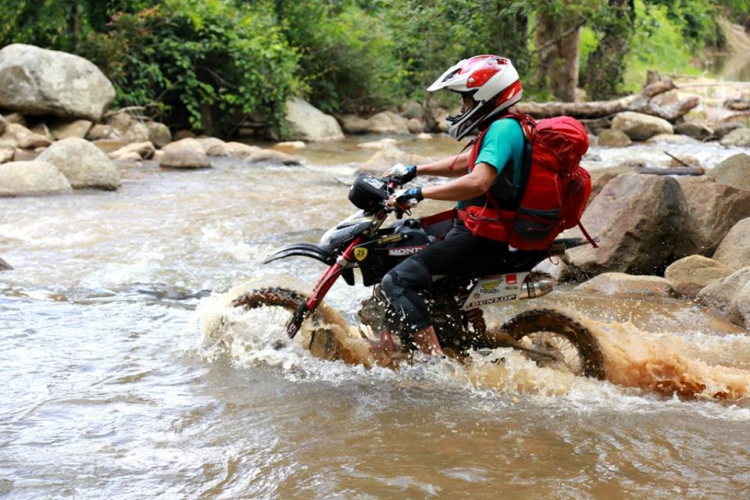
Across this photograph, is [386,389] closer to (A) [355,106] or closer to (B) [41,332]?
(B) [41,332]

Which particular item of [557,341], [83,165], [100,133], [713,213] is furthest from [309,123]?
[557,341]

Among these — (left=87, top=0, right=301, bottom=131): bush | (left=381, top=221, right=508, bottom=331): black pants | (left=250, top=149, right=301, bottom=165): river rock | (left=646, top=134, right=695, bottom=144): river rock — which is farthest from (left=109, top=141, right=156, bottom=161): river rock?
(left=381, top=221, right=508, bottom=331): black pants

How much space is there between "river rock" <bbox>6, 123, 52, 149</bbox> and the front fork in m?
13.5

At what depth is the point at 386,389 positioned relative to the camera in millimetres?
5199

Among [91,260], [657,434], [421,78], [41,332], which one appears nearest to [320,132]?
[421,78]

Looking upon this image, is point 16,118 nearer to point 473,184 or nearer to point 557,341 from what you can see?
point 557,341

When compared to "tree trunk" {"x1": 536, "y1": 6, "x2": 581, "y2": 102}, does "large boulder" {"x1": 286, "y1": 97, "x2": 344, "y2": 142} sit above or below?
below

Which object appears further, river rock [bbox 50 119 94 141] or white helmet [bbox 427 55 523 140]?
river rock [bbox 50 119 94 141]

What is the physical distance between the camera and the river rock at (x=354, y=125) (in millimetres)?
25500

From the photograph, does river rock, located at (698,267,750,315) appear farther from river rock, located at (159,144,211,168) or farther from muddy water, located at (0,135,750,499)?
river rock, located at (159,144,211,168)

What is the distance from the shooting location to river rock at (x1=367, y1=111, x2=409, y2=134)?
84.3ft

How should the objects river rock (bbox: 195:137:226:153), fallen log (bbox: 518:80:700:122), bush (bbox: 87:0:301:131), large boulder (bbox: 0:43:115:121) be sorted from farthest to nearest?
fallen log (bbox: 518:80:700:122)
bush (bbox: 87:0:301:131)
river rock (bbox: 195:137:226:153)
large boulder (bbox: 0:43:115:121)

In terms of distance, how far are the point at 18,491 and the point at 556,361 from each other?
3195mm

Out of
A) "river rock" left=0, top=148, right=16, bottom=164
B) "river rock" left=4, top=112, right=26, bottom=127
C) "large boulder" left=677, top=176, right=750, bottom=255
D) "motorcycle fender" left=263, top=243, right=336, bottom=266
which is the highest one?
"river rock" left=4, top=112, right=26, bottom=127
